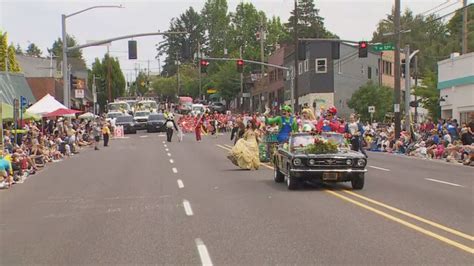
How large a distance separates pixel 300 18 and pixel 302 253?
112 metres

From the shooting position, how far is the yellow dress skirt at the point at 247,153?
21.7m

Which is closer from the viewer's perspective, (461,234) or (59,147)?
(461,234)

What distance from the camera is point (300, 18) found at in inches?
4643

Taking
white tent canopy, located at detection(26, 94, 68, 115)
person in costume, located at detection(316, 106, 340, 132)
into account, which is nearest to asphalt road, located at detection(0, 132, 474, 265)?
person in costume, located at detection(316, 106, 340, 132)

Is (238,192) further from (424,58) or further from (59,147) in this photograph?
(424,58)

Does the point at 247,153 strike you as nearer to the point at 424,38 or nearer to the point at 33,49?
A: the point at 424,38

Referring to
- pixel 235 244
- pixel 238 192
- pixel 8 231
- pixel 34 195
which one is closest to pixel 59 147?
pixel 34 195

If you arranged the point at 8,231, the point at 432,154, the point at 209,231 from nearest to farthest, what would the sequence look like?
the point at 209,231
the point at 8,231
the point at 432,154

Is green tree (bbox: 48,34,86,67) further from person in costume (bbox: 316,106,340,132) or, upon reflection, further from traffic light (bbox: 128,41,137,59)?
person in costume (bbox: 316,106,340,132)

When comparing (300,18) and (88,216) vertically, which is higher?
(300,18)

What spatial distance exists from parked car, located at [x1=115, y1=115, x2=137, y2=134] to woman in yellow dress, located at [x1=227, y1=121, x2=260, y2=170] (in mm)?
34281

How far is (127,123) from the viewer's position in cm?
5569

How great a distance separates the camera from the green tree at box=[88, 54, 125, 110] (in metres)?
114

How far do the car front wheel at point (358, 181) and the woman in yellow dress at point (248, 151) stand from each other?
607 centimetres
